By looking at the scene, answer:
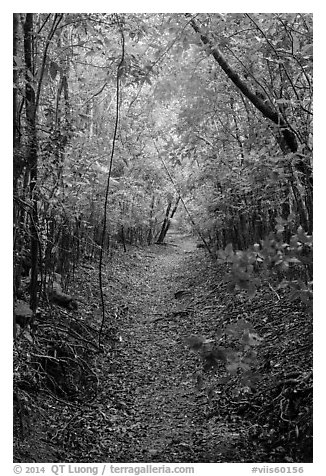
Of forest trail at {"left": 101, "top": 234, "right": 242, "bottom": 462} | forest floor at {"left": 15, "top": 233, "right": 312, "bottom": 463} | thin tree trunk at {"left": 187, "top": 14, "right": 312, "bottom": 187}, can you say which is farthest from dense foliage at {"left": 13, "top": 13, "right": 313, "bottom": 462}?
forest trail at {"left": 101, "top": 234, "right": 242, "bottom": 462}

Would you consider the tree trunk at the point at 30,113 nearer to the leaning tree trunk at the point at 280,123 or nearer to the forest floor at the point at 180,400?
Answer: the leaning tree trunk at the point at 280,123

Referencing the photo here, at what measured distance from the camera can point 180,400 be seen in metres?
3.23

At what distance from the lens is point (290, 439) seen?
2.34 m

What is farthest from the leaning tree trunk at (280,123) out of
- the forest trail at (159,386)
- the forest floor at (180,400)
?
the forest trail at (159,386)

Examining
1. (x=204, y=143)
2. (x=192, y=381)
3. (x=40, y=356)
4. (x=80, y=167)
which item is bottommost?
(x=192, y=381)

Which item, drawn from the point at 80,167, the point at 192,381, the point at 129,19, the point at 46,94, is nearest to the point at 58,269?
the point at 80,167

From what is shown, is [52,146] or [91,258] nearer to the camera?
[52,146]

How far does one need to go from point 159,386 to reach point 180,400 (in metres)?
0.32

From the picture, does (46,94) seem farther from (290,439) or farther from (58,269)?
(290,439)

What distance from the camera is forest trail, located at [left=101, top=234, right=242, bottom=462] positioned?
8.41 feet

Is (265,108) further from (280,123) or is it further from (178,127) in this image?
(178,127)
